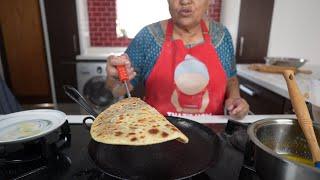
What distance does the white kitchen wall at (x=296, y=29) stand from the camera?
7.80 feet

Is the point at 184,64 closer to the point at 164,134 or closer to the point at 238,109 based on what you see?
the point at 238,109

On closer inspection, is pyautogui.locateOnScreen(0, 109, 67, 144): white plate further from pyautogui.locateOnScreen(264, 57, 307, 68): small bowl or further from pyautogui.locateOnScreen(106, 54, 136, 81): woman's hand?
pyautogui.locateOnScreen(264, 57, 307, 68): small bowl

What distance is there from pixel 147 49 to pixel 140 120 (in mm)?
614

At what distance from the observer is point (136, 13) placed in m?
2.89

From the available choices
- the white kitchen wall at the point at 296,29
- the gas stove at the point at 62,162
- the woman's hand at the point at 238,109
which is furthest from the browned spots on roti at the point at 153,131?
the white kitchen wall at the point at 296,29

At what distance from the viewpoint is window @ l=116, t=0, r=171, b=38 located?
9.36ft

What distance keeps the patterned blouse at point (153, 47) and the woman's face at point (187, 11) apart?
111 millimetres

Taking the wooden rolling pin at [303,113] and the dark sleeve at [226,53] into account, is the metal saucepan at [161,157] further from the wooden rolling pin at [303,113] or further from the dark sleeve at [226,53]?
the dark sleeve at [226,53]

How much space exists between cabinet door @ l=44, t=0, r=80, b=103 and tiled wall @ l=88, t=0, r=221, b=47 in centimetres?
40

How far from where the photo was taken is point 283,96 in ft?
5.00

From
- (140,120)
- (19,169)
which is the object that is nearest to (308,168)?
(140,120)

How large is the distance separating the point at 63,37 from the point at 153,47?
1.66 meters

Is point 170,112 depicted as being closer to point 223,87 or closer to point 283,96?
point 223,87

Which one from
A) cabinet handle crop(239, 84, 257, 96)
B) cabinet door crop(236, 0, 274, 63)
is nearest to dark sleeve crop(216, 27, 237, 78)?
cabinet handle crop(239, 84, 257, 96)
